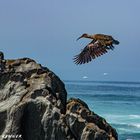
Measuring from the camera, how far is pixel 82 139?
611 inches

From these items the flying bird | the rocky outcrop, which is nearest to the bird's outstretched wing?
the flying bird

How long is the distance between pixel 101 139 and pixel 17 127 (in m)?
1.90

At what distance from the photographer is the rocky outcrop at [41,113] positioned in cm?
1561

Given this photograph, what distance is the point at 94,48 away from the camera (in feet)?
56.9

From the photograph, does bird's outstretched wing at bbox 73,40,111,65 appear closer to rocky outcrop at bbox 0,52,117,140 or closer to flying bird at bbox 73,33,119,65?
flying bird at bbox 73,33,119,65

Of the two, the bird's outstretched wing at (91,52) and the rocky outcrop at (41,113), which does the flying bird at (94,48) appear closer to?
the bird's outstretched wing at (91,52)

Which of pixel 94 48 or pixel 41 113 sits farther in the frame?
pixel 94 48

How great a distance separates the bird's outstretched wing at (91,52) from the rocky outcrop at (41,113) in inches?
36.7

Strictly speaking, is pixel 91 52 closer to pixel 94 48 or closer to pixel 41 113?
pixel 94 48

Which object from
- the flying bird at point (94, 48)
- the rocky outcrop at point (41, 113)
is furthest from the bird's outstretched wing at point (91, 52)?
the rocky outcrop at point (41, 113)

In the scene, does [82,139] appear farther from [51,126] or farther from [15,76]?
[15,76]

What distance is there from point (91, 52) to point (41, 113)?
94.9 inches

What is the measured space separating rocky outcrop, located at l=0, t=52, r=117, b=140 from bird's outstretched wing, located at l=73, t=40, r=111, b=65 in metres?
0.93

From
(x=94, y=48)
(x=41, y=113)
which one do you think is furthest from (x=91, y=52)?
(x=41, y=113)
